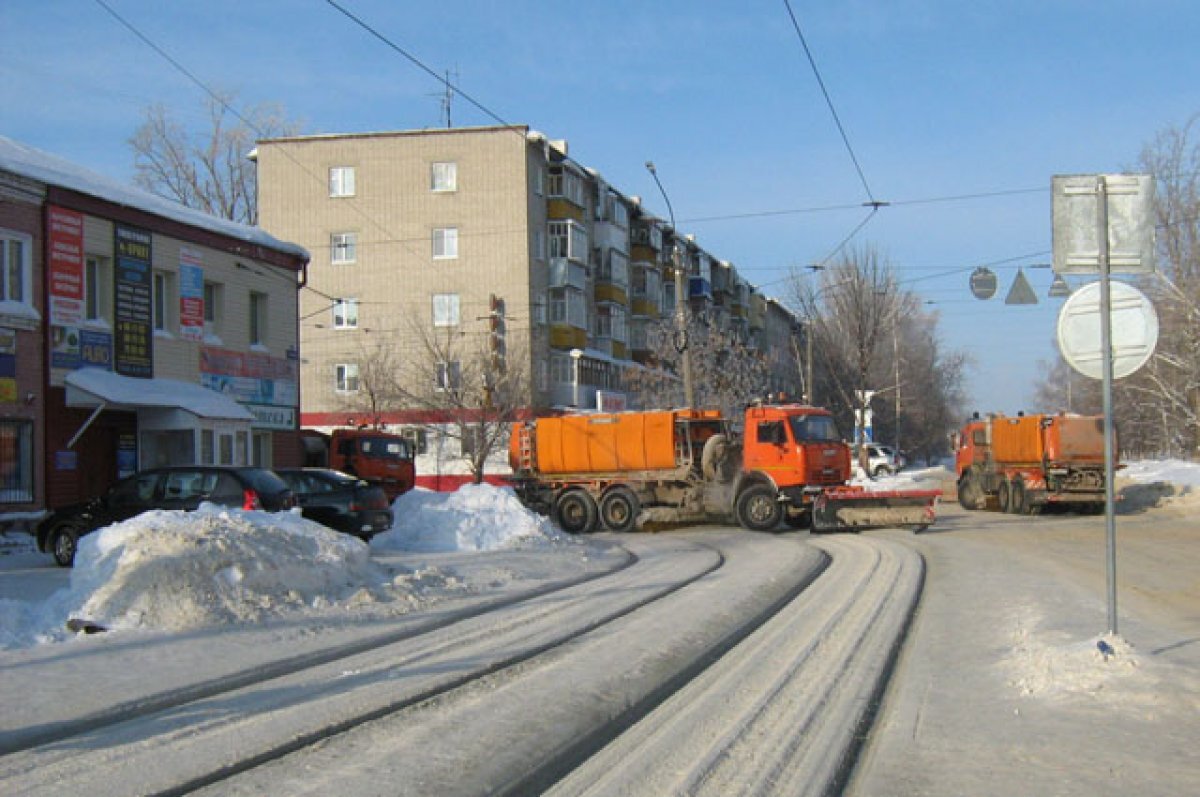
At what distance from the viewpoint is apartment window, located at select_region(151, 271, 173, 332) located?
1041 inches

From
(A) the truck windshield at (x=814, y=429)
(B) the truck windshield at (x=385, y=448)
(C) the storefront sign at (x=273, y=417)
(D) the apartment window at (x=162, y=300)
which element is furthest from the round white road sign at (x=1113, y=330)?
(B) the truck windshield at (x=385, y=448)

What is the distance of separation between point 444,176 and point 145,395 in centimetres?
3149

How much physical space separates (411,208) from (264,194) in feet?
23.2

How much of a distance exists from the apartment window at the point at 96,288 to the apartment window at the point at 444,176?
98.6 ft

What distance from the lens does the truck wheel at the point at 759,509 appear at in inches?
1026

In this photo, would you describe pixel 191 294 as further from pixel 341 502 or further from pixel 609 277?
pixel 609 277

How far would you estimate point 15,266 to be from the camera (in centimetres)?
2230

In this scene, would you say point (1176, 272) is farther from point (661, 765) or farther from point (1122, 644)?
point (661, 765)

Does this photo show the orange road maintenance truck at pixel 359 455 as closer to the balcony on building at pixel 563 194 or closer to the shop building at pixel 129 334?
the shop building at pixel 129 334

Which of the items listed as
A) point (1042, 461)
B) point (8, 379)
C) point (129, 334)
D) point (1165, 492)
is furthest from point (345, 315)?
point (1165, 492)

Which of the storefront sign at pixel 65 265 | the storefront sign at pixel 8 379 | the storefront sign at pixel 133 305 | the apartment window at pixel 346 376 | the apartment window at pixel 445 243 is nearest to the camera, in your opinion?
the storefront sign at pixel 8 379

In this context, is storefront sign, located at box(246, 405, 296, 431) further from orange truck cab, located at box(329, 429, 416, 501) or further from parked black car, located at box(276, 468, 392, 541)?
parked black car, located at box(276, 468, 392, 541)

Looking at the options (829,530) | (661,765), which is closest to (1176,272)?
(829,530)

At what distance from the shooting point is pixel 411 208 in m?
54.0
